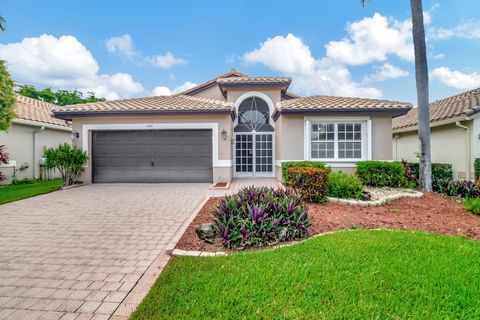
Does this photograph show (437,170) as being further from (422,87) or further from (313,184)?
(313,184)

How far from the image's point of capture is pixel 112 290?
3137 mm

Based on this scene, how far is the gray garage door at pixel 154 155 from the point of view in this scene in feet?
40.9

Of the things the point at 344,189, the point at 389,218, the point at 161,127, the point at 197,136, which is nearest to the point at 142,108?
the point at 161,127

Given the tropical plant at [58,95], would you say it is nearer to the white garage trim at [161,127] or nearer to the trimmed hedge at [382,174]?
the white garage trim at [161,127]

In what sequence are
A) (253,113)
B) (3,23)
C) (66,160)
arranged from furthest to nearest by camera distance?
1. (253,113)
2. (66,160)
3. (3,23)

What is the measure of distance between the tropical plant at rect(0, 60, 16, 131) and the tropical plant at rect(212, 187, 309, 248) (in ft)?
36.6

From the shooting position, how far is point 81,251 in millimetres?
4418

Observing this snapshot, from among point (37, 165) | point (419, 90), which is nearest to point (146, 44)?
point (37, 165)

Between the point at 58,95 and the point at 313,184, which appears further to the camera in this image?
the point at 58,95

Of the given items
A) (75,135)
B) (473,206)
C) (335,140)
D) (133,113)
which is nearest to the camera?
(473,206)

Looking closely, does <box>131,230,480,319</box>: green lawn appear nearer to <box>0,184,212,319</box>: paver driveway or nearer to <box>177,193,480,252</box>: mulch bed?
<box>0,184,212,319</box>: paver driveway

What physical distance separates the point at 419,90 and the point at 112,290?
12.1 m

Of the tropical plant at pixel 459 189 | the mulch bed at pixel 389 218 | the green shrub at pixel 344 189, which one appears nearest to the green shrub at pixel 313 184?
the mulch bed at pixel 389 218

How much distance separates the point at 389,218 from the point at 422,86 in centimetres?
661
